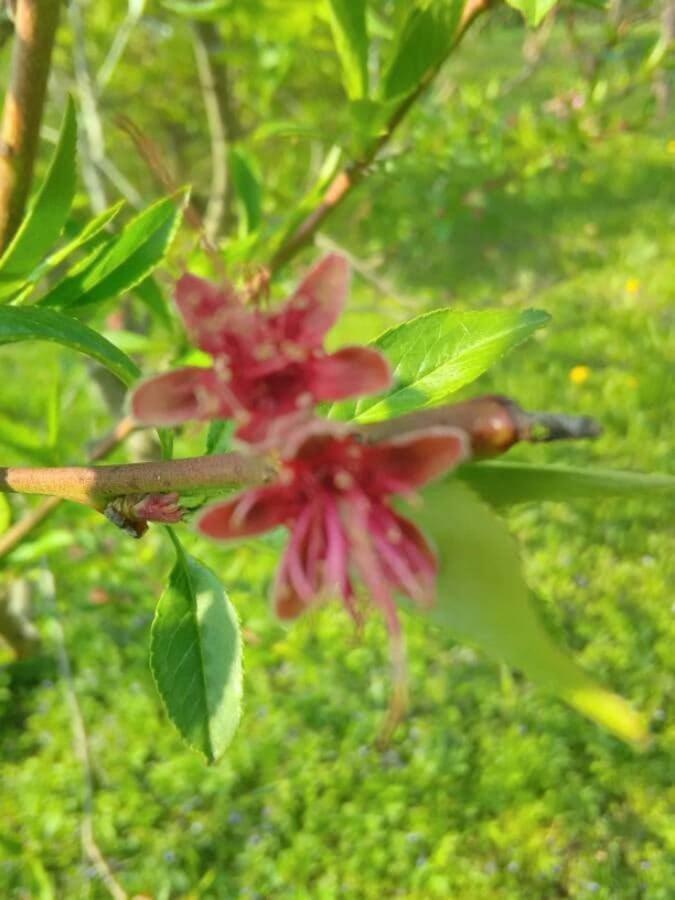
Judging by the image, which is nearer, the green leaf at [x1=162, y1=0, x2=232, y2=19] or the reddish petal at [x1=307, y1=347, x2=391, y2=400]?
the reddish petal at [x1=307, y1=347, x2=391, y2=400]

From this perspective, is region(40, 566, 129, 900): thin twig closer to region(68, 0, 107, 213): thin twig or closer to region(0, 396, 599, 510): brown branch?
region(68, 0, 107, 213): thin twig

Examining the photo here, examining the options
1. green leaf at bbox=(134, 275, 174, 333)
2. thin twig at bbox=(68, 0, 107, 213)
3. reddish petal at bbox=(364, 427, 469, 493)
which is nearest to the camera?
reddish petal at bbox=(364, 427, 469, 493)

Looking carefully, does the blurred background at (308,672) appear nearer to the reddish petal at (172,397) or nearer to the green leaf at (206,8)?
the green leaf at (206,8)

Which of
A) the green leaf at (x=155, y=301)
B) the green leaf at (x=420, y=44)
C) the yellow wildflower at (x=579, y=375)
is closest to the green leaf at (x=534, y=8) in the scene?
the green leaf at (x=420, y=44)

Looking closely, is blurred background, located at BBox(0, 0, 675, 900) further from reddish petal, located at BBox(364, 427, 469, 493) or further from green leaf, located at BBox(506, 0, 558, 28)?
reddish petal, located at BBox(364, 427, 469, 493)

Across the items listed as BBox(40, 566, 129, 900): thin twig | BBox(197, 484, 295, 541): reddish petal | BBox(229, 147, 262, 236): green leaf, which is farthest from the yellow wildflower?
BBox(197, 484, 295, 541): reddish petal

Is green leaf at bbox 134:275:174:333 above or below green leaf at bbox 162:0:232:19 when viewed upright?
below

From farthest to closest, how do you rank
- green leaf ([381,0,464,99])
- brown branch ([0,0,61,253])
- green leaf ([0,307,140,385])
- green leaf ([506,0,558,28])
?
green leaf ([381,0,464,99]) < brown branch ([0,0,61,253]) < green leaf ([506,0,558,28]) < green leaf ([0,307,140,385])
